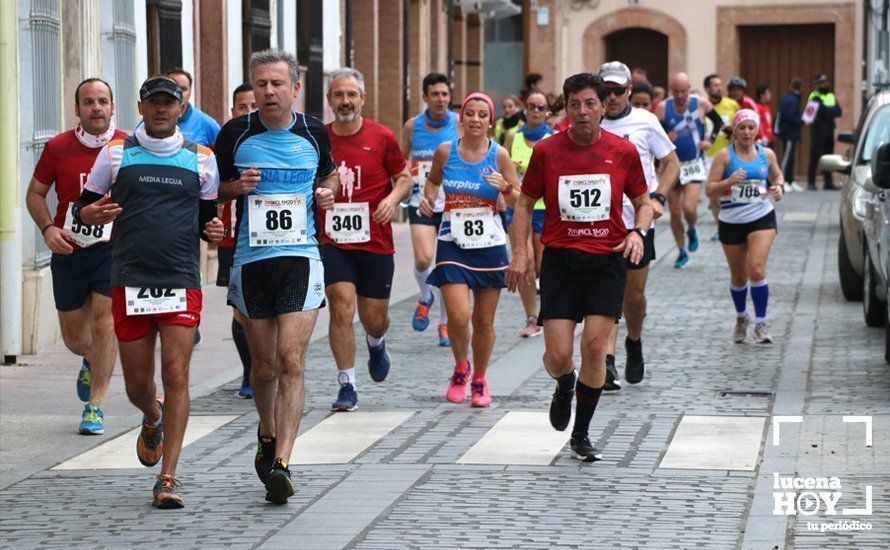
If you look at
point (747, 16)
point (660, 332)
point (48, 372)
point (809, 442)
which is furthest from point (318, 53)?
point (747, 16)

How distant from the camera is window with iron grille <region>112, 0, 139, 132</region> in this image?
15562 mm

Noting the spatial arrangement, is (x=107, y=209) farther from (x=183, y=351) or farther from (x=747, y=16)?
(x=747, y=16)

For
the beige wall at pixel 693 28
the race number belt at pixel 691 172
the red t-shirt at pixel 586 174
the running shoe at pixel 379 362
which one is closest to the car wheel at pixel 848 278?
the race number belt at pixel 691 172

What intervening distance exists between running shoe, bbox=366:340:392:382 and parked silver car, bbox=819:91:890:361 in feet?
10.1

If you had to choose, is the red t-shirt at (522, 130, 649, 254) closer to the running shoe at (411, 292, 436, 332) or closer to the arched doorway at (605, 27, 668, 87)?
the running shoe at (411, 292, 436, 332)

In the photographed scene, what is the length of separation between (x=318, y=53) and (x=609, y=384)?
13.2m

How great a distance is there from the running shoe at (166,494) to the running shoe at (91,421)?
212cm

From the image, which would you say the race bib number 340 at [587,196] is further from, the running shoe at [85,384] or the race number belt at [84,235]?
the running shoe at [85,384]

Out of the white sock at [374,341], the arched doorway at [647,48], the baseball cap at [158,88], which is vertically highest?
the arched doorway at [647,48]

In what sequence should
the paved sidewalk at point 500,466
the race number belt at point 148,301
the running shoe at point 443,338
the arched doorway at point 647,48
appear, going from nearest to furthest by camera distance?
1. the paved sidewalk at point 500,466
2. the race number belt at point 148,301
3. the running shoe at point 443,338
4. the arched doorway at point 647,48

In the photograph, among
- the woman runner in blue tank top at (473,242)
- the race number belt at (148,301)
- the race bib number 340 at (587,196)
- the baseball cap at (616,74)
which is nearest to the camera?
the race number belt at (148,301)

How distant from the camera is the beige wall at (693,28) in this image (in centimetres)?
4059

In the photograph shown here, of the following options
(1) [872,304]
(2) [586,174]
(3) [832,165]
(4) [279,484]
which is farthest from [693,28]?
(4) [279,484]

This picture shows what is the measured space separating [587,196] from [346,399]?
90.2 inches
